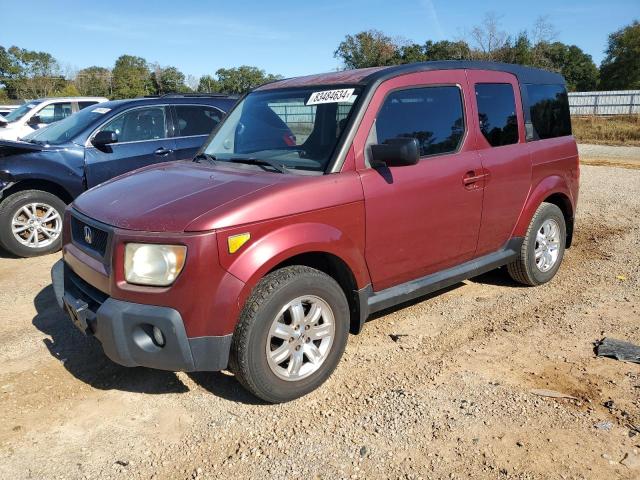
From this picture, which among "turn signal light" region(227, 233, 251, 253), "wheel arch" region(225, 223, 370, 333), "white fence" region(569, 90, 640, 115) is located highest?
"white fence" region(569, 90, 640, 115)

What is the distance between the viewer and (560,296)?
4785 millimetres

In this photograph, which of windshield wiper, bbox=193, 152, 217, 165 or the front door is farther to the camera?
windshield wiper, bbox=193, 152, 217, 165

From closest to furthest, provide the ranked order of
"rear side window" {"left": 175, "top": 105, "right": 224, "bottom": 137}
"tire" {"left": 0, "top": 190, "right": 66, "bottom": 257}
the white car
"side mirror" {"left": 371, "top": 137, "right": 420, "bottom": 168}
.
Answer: "side mirror" {"left": 371, "top": 137, "right": 420, "bottom": 168} → "tire" {"left": 0, "top": 190, "right": 66, "bottom": 257} → "rear side window" {"left": 175, "top": 105, "right": 224, "bottom": 137} → the white car

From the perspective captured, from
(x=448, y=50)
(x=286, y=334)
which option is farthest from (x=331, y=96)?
(x=448, y=50)

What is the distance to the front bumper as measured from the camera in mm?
2693

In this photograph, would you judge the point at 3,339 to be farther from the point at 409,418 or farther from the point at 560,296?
the point at 560,296

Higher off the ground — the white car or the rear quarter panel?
the white car

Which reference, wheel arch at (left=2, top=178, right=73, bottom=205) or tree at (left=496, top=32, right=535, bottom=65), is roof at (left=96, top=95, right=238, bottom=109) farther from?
tree at (left=496, top=32, right=535, bottom=65)

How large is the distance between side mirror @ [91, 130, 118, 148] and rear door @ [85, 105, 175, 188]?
14 cm

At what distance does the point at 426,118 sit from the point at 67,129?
5.08 m

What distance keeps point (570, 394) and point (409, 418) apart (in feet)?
3.43

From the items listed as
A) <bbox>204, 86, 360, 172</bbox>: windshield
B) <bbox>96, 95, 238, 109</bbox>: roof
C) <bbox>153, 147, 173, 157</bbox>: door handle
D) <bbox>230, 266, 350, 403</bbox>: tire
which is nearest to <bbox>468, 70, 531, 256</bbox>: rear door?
<bbox>204, 86, 360, 172</bbox>: windshield

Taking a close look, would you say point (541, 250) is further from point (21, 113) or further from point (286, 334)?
→ point (21, 113)

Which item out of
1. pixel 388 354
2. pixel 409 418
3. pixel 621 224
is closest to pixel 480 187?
pixel 388 354
